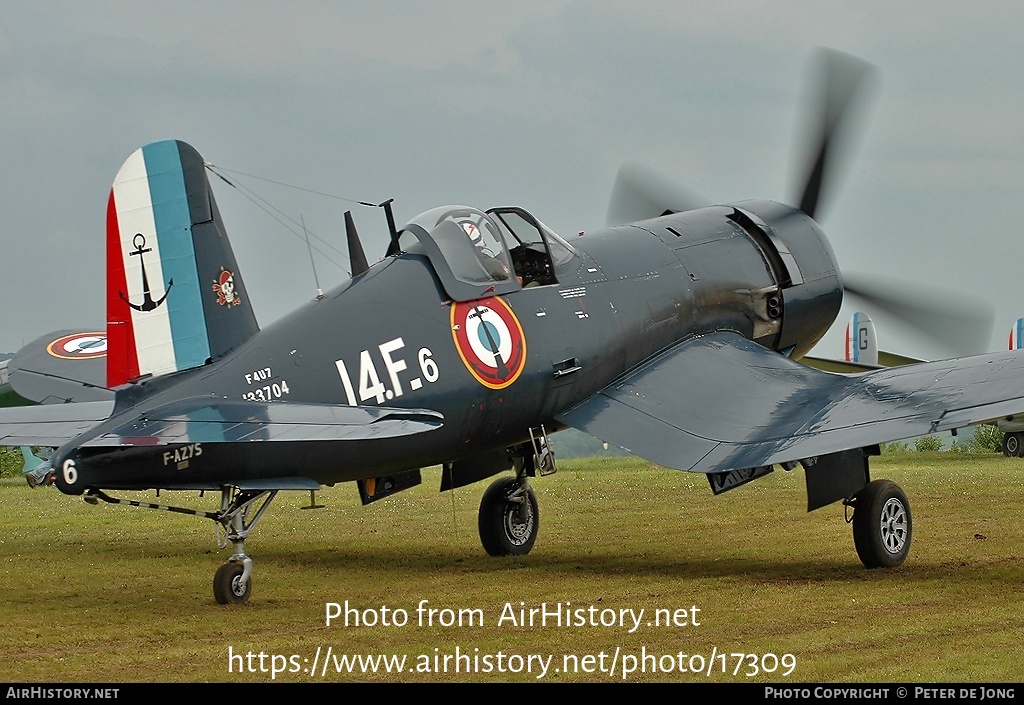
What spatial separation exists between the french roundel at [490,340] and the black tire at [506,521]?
2042 mm

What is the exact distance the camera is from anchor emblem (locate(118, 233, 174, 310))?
9609mm

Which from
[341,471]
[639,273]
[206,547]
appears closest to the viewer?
[341,471]

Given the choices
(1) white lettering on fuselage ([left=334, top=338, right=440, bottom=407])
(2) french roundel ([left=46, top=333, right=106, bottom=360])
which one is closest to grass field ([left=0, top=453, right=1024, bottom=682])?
(1) white lettering on fuselage ([left=334, top=338, right=440, bottom=407])

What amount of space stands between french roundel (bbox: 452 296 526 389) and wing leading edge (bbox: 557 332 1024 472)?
38.3 inches

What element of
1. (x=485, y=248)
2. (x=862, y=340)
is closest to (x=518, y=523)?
(x=485, y=248)

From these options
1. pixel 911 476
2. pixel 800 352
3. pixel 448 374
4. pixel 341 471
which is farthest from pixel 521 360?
pixel 911 476

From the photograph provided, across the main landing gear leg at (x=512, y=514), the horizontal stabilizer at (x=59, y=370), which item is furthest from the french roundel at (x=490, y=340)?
the horizontal stabilizer at (x=59, y=370)

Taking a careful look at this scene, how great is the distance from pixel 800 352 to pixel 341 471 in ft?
19.5

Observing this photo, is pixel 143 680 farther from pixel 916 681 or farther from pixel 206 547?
pixel 206 547

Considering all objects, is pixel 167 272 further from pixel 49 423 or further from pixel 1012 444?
pixel 1012 444

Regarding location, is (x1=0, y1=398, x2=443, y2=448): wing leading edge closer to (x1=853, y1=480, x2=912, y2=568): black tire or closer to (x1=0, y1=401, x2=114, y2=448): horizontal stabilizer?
(x1=0, y1=401, x2=114, y2=448): horizontal stabilizer

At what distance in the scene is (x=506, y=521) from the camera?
40.9ft

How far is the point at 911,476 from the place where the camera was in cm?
2067

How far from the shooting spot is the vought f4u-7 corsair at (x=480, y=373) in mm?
9195
